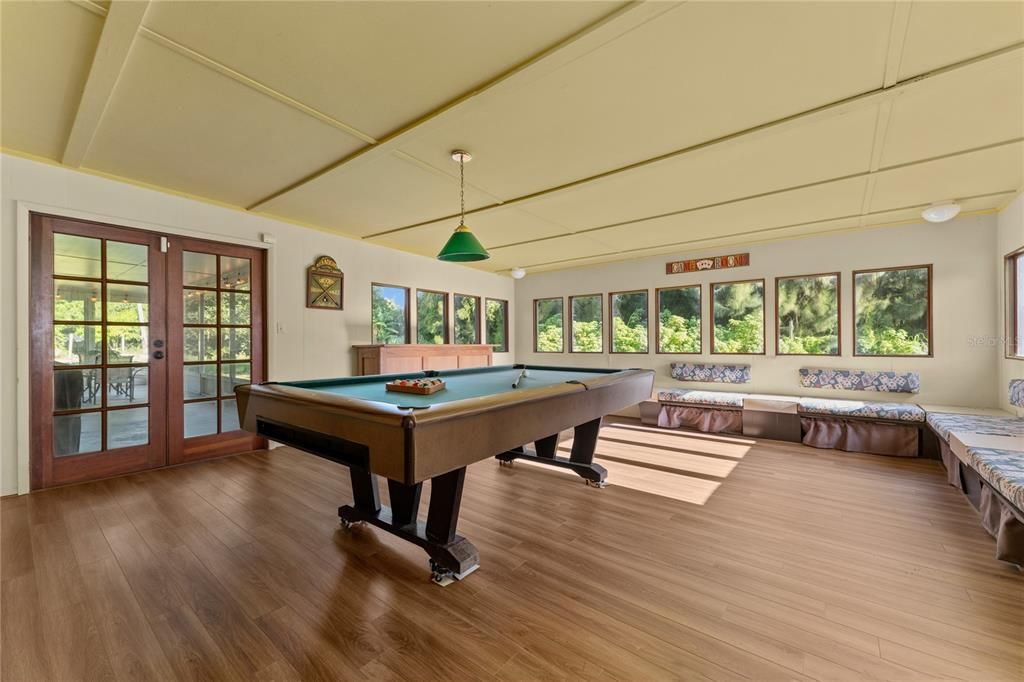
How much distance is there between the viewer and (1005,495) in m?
2.20

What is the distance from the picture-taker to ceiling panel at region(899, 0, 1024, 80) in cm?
171

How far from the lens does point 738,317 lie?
19.5 feet

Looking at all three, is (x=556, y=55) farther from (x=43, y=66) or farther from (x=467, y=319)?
(x=467, y=319)

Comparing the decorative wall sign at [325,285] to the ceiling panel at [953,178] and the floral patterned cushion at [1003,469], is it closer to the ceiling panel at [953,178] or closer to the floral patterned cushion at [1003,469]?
the ceiling panel at [953,178]

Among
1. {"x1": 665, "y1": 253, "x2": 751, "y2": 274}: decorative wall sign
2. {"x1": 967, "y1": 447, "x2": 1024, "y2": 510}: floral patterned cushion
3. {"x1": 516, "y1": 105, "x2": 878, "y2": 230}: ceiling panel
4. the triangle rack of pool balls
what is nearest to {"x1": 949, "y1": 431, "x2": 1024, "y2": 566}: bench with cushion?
{"x1": 967, "y1": 447, "x2": 1024, "y2": 510}: floral patterned cushion

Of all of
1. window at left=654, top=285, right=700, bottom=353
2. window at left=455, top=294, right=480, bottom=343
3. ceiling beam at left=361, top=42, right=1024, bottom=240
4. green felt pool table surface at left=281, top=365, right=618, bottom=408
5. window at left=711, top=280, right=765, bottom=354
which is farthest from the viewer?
window at left=455, top=294, right=480, bottom=343

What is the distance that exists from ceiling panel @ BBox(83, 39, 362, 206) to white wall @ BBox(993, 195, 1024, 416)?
19.4ft

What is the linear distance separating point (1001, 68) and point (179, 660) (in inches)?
179

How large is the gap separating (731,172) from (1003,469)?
8.38 ft

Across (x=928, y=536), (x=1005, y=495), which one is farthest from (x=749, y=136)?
(x=928, y=536)

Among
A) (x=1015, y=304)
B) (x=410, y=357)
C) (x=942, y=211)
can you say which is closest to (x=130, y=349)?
(x=410, y=357)

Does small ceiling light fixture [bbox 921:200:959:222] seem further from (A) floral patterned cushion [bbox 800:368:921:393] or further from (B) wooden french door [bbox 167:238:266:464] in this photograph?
(B) wooden french door [bbox 167:238:266:464]

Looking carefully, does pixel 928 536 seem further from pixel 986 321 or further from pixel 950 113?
pixel 986 321

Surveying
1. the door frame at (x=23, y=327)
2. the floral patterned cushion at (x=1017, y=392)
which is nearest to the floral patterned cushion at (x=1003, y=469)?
the floral patterned cushion at (x=1017, y=392)
